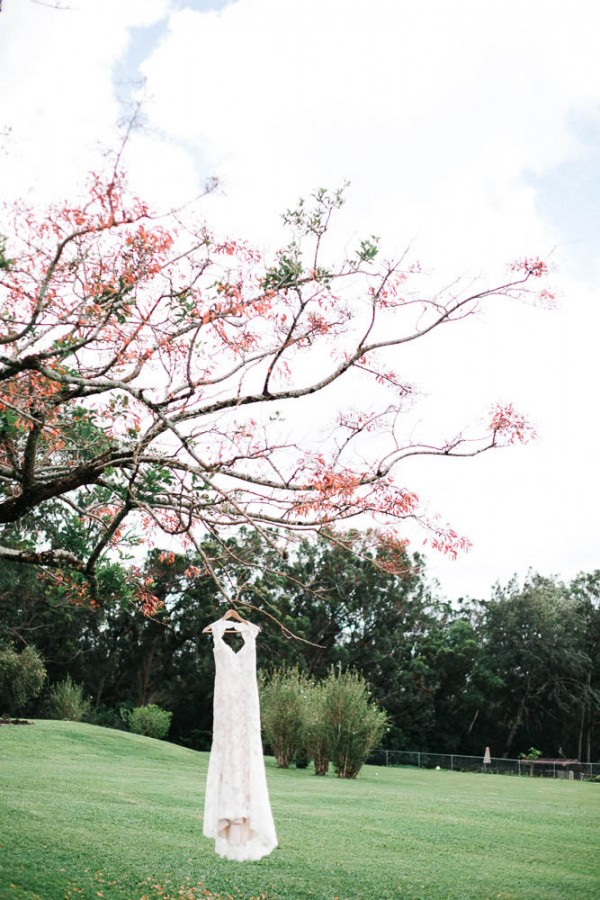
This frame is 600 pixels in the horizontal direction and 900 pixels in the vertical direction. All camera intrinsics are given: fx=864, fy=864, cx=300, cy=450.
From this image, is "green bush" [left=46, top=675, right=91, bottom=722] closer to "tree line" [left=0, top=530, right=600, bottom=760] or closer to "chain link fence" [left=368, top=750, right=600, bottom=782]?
"tree line" [left=0, top=530, right=600, bottom=760]

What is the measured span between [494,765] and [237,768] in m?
25.7

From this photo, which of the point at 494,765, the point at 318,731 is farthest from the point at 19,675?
the point at 494,765

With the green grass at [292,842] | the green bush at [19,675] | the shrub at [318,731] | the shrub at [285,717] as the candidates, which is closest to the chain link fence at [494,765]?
the shrub at [285,717]

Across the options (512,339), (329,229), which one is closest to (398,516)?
(329,229)

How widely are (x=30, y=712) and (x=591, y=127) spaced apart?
87.4ft

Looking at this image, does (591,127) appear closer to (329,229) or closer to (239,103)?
(239,103)

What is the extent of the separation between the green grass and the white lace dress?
6.73 ft

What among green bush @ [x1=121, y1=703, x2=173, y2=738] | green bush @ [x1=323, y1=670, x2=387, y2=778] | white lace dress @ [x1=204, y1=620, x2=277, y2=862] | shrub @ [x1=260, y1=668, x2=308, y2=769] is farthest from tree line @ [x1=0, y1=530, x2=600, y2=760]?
white lace dress @ [x1=204, y1=620, x2=277, y2=862]

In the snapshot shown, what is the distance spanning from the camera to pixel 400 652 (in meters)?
36.6

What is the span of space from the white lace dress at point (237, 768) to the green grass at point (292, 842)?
2.05 metres

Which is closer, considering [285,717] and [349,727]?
[349,727]

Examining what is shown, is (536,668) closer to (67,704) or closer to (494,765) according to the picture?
(494,765)

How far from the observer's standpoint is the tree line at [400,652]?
1318 inches

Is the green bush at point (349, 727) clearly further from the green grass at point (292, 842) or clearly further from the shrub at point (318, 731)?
the green grass at point (292, 842)
